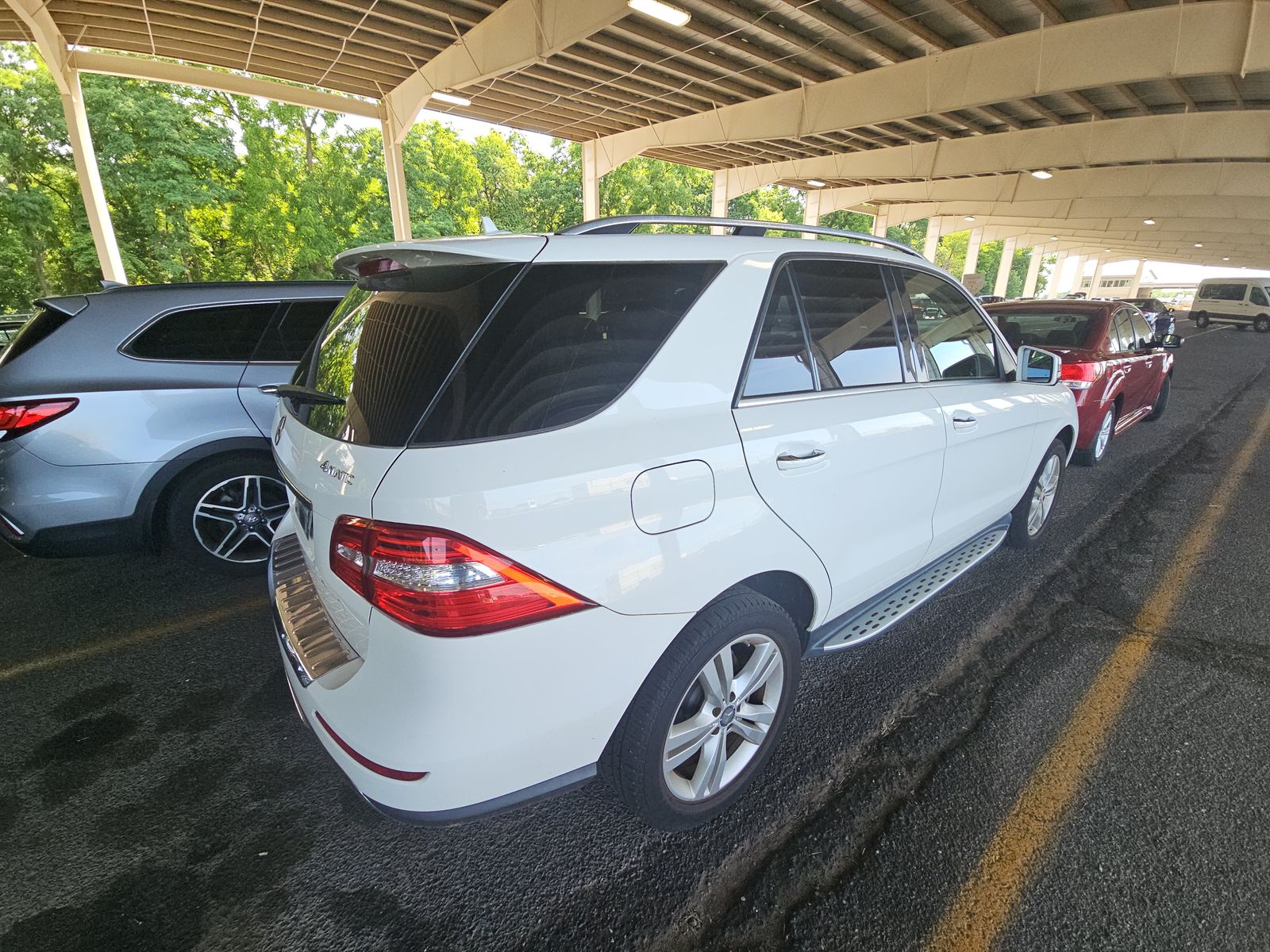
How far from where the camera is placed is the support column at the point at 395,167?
1678 centimetres

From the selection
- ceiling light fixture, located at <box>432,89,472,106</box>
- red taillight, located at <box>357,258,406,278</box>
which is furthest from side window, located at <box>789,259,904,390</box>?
ceiling light fixture, located at <box>432,89,472,106</box>

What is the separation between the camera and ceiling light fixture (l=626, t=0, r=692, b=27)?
9.38m

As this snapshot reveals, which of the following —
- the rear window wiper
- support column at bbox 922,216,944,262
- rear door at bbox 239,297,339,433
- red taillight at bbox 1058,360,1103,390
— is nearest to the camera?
the rear window wiper

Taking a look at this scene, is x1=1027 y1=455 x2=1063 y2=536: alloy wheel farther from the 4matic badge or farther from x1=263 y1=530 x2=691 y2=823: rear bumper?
the 4matic badge

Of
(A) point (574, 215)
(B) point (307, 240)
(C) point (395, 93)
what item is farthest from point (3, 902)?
(A) point (574, 215)

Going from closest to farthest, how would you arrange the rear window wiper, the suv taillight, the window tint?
1. the suv taillight
2. the rear window wiper
3. the window tint

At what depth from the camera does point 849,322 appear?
7.92ft

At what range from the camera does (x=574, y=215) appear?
3297cm

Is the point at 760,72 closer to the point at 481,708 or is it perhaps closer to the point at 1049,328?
the point at 1049,328

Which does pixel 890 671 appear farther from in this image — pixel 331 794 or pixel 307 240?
pixel 307 240

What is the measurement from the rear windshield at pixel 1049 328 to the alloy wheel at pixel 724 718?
5475 mm

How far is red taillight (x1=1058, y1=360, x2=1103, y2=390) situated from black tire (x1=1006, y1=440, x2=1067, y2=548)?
1.29 metres

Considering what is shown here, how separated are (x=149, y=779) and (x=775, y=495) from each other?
247 centimetres

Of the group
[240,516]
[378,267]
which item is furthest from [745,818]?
[240,516]
